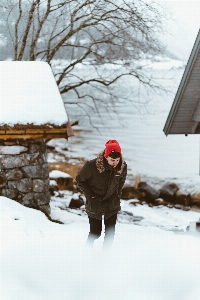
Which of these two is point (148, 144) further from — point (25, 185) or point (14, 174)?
point (14, 174)

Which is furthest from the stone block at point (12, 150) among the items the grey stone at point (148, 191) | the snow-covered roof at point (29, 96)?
the grey stone at point (148, 191)

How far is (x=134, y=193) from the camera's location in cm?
1161

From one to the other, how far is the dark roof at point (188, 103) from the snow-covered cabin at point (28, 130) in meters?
2.36

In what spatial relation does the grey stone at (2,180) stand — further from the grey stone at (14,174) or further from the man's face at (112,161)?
the man's face at (112,161)

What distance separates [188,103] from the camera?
23.8ft

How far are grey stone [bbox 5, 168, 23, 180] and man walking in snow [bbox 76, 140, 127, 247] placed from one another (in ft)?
9.37

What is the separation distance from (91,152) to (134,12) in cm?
918

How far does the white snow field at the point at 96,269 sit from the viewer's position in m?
3.04

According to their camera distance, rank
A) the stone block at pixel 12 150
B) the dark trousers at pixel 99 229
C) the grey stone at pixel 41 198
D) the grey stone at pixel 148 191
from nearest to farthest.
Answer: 1. the dark trousers at pixel 99 229
2. the stone block at pixel 12 150
3. the grey stone at pixel 41 198
4. the grey stone at pixel 148 191

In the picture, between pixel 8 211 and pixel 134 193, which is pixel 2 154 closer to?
pixel 8 211

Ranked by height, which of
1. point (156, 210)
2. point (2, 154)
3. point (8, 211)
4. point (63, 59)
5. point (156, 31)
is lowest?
point (156, 210)

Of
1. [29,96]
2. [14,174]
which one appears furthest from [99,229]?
[29,96]

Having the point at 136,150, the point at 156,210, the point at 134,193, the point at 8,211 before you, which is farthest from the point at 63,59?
the point at 136,150

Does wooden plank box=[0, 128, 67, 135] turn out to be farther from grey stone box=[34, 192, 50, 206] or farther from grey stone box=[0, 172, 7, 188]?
grey stone box=[34, 192, 50, 206]
